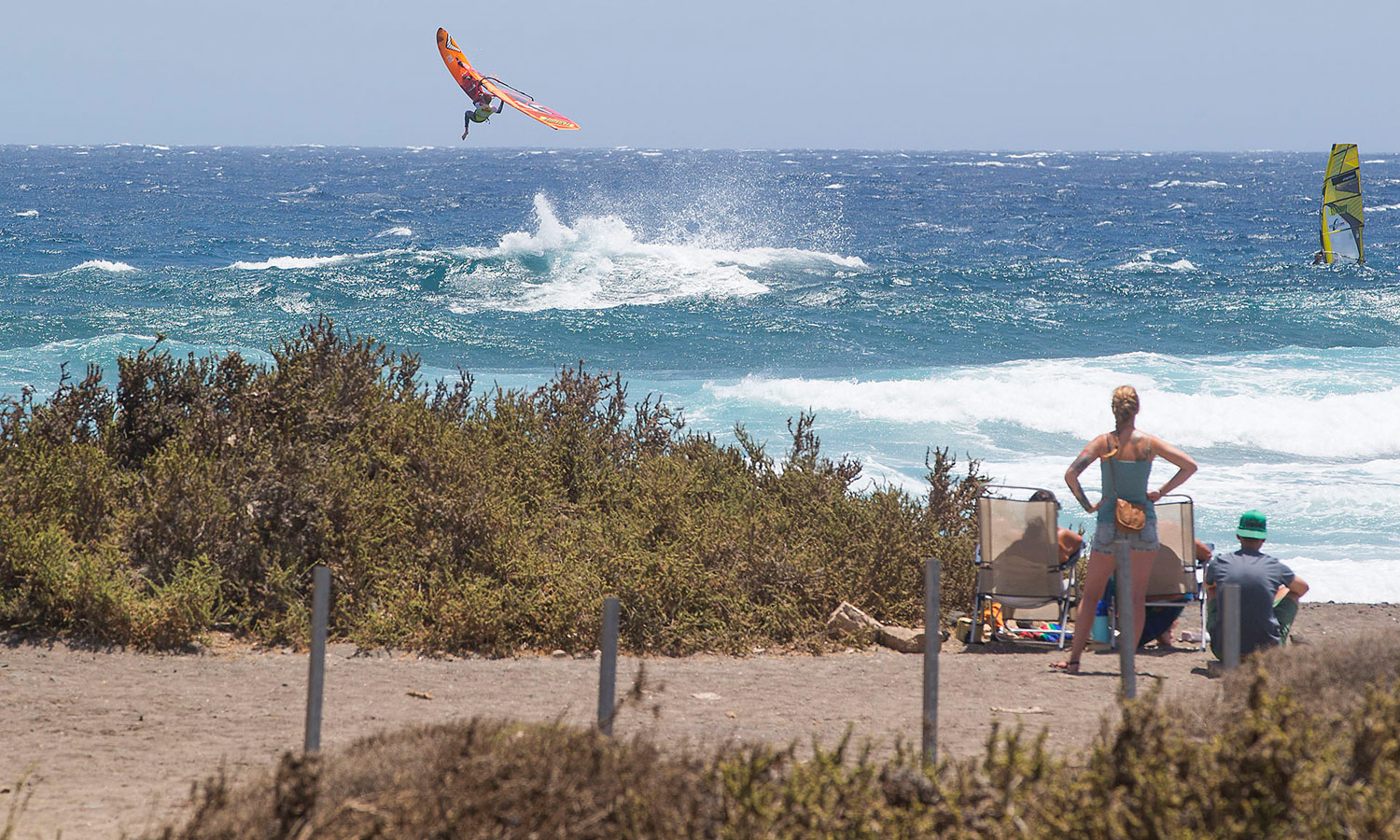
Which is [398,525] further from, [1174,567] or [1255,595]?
[1255,595]

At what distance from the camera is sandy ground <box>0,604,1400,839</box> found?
4480 mm

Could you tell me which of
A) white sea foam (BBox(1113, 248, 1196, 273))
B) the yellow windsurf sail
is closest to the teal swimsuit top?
the yellow windsurf sail

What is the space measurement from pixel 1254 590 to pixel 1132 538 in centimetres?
62

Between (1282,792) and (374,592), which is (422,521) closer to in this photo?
(374,592)

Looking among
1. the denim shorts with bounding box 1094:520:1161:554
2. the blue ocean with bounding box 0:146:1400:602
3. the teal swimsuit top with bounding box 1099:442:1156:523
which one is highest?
the blue ocean with bounding box 0:146:1400:602

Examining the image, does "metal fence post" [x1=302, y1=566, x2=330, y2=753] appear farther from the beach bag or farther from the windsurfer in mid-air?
the windsurfer in mid-air

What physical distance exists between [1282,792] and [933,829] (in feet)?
3.10

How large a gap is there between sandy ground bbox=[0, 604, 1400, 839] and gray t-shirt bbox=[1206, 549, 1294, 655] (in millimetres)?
360

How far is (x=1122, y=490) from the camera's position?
234 inches

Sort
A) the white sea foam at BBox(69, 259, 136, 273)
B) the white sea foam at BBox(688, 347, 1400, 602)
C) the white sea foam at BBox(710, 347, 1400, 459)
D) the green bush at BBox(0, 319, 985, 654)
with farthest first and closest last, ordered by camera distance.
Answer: the white sea foam at BBox(69, 259, 136, 273)
the white sea foam at BBox(710, 347, 1400, 459)
the white sea foam at BBox(688, 347, 1400, 602)
the green bush at BBox(0, 319, 985, 654)

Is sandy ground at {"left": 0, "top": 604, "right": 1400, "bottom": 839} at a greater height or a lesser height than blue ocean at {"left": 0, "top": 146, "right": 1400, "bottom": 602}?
lesser

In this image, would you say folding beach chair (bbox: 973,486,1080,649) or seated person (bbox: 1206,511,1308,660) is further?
folding beach chair (bbox: 973,486,1080,649)

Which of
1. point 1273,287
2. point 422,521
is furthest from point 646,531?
point 1273,287

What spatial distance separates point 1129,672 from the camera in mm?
4492
